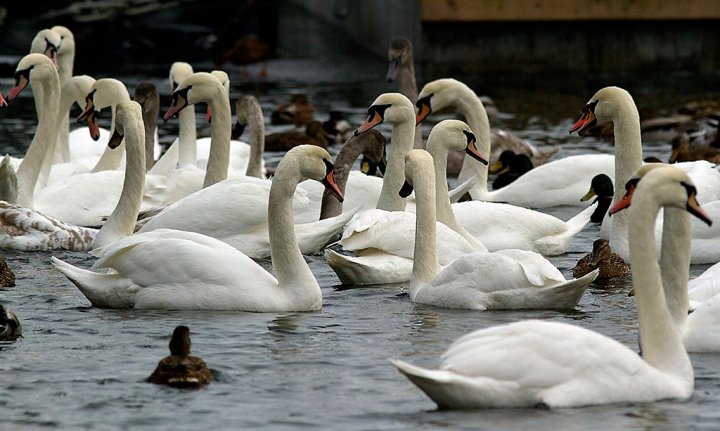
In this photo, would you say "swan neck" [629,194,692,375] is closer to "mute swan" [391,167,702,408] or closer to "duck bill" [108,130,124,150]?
"mute swan" [391,167,702,408]

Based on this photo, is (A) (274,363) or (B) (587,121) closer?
(A) (274,363)

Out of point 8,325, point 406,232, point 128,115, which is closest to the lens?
point 8,325

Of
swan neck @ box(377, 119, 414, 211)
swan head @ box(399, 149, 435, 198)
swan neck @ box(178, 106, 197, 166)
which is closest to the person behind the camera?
swan head @ box(399, 149, 435, 198)

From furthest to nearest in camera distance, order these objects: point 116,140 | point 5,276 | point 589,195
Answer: point 589,195 → point 116,140 → point 5,276

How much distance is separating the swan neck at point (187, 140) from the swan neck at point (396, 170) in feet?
11.4

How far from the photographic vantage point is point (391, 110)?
13.8 m

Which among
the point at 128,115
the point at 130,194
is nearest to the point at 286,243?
the point at 130,194

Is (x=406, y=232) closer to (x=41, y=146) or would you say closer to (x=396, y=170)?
(x=396, y=170)

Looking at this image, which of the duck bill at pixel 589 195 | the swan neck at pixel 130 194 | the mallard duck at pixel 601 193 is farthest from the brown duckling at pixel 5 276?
the duck bill at pixel 589 195

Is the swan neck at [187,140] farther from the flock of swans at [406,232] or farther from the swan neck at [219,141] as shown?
the swan neck at [219,141]

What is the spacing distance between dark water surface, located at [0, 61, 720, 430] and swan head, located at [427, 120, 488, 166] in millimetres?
1154

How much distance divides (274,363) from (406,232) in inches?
123

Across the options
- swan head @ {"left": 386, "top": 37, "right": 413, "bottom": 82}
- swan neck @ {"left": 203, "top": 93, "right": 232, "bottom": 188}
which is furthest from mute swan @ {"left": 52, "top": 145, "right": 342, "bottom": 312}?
swan head @ {"left": 386, "top": 37, "right": 413, "bottom": 82}

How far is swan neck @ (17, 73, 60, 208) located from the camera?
1488 cm
